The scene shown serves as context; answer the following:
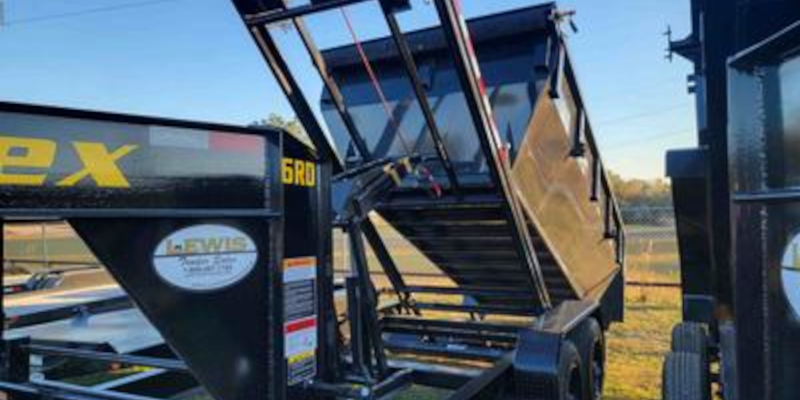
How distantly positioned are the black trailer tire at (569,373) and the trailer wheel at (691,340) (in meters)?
0.61

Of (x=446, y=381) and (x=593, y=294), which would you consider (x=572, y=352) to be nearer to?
(x=446, y=381)

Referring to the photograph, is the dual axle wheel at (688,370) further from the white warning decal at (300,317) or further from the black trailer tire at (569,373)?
the white warning decal at (300,317)

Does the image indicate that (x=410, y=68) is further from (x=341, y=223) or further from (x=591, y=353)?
(x=591, y=353)

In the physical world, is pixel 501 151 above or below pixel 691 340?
above

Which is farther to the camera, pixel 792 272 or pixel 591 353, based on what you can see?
pixel 591 353

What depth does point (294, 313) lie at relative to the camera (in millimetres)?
2975

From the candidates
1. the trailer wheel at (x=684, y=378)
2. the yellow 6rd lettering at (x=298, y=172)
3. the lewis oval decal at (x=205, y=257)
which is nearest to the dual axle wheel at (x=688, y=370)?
the trailer wheel at (x=684, y=378)

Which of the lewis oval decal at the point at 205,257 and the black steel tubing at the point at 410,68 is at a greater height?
the black steel tubing at the point at 410,68

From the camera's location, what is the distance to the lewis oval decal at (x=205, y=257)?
8.08ft

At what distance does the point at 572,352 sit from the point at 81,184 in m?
3.02

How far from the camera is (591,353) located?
4781 mm

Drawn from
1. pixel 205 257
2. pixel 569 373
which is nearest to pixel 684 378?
pixel 569 373

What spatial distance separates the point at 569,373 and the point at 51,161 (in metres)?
3.09

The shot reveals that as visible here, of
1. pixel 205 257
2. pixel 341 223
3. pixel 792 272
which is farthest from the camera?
pixel 341 223
